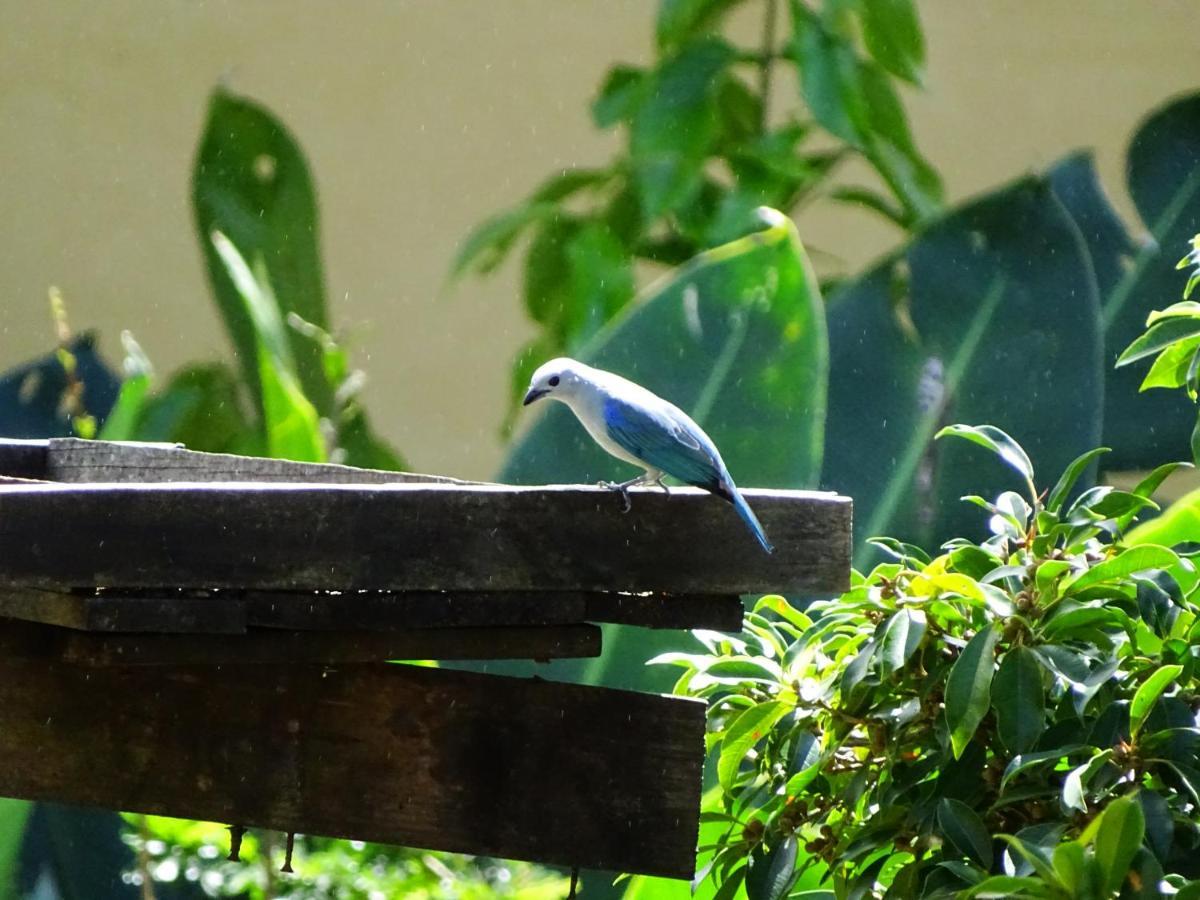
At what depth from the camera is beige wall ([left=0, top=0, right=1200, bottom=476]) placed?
132 inches

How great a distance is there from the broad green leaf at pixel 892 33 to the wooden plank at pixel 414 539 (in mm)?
2085

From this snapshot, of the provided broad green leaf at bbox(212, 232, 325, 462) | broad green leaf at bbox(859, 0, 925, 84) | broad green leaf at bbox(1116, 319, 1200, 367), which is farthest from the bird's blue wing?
broad green leaf at bbox(859, 0, 925, 84)

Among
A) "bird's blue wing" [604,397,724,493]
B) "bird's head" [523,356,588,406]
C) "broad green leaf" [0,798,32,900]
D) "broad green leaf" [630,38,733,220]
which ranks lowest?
"broad green leaf" [0,798,32,900]

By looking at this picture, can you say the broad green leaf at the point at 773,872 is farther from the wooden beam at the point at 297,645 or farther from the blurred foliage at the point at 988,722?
the wooden beam at the point at 297,645

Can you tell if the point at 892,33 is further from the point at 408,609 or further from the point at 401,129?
the point at 408,609

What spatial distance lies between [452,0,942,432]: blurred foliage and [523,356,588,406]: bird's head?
143cm

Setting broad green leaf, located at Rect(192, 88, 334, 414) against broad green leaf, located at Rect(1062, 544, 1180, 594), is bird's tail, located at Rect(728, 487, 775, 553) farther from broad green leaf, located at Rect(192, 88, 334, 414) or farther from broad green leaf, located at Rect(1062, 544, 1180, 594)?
broad green leaf, located at Rect(192, 88, 334, 414)

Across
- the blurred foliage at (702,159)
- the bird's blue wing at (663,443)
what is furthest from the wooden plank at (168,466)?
the blurred foliage at (702,159)

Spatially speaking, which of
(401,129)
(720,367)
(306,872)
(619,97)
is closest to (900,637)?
(720,367)

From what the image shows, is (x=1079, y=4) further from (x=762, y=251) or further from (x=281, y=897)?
(x=281, y=897)

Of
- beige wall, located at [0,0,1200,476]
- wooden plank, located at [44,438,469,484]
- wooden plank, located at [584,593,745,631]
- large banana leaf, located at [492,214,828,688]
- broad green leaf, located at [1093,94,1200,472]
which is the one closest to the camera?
wooden plank, located at [584,593,745,631]

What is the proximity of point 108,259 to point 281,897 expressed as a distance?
168 centimetres

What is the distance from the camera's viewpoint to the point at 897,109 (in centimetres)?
295

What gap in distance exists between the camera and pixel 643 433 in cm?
111
